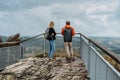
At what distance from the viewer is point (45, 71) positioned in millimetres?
17094

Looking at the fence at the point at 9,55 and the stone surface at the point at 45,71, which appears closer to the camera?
the stone surface at the point at 45,71

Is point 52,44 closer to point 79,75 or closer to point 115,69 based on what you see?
point 79,75

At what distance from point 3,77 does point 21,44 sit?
513cm

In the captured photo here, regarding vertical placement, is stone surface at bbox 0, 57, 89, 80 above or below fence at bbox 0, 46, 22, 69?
below

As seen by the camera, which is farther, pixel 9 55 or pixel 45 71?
pixel 9 55

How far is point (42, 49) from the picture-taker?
2539 centimetres

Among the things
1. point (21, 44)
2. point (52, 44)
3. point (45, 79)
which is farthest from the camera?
point (52, 44)

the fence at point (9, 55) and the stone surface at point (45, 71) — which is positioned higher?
the fence at point (9, 55)

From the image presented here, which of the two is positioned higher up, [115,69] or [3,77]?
[115,69]

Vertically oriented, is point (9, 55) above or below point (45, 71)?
above

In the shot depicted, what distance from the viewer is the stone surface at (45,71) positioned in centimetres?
1577

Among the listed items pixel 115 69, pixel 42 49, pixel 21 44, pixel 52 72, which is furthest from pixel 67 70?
pixel 115 69

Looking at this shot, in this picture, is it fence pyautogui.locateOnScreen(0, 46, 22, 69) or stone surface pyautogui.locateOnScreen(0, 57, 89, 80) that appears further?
fence pyautogui.locateOnScreen(0, 46, 22, 69)

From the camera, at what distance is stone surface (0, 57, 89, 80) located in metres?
15.8
